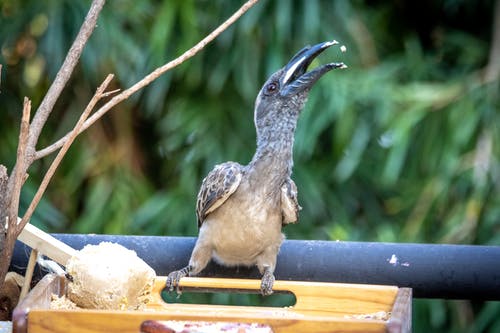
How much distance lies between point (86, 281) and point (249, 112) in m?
Result: 3.36

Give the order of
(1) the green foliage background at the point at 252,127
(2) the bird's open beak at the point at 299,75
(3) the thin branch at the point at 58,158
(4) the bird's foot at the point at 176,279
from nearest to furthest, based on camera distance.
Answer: (3) the thin branch at the point at 58,158
(4) the bird's foot at the point at 176,279
(2) the bird's open beak at the point at 299,75
(1) the green foliage background at the point at 252,127

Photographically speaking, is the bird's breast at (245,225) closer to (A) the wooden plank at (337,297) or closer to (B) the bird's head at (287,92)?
(B) the bird's head at (287,92)

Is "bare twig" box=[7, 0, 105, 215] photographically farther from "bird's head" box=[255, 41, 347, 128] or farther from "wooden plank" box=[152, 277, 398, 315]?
"bird's head" box=[255, 41, 347, 128]

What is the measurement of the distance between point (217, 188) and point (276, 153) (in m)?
0.20

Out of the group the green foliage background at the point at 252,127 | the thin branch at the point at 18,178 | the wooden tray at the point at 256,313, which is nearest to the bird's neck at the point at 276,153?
the wooden tray at the point at 256,313

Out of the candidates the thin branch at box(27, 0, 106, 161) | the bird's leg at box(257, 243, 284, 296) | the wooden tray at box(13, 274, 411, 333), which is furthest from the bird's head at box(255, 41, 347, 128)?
the thin branch at box(27, 0, 106, 161)

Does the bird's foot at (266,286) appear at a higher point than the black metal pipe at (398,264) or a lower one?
lower

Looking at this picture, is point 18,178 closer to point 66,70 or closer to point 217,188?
point 66,70

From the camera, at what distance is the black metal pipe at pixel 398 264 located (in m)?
2.32

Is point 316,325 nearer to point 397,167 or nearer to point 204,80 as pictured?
point 397,167

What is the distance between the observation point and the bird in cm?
276

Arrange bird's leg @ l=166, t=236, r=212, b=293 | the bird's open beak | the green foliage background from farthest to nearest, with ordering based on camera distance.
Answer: the green foliage background → the bird's open beak → bird's leg @ l=166, t=236, r=212, b=293

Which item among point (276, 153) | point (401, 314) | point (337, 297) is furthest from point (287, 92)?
point (401, 314)

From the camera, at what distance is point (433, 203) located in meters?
4.75
